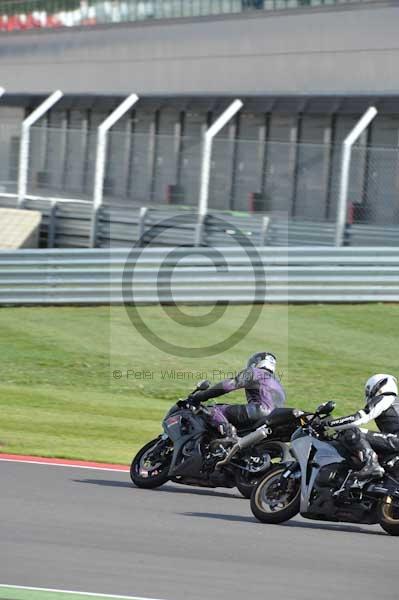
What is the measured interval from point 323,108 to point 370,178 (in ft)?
23.9

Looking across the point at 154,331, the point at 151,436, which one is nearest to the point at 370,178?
the point at 154,331

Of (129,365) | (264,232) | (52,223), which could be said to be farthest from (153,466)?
(52,223)

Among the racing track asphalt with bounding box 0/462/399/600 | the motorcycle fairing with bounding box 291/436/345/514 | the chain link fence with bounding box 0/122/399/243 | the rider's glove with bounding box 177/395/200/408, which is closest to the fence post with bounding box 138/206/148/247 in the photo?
the chain link fence with bounding box 0/122/399/243

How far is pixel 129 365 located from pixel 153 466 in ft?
22.6

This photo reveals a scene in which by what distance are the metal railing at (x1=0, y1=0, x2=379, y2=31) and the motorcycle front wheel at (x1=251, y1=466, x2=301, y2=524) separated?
67.4 feet

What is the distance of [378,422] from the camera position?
31.8ft

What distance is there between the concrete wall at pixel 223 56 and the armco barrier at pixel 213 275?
734cm

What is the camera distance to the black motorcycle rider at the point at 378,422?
9.46 meters

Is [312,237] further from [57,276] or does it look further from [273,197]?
[57,276]

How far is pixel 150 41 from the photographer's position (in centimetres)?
3509

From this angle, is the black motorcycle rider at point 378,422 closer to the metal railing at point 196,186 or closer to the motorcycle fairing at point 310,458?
the motorcycle fairing at point 310,458

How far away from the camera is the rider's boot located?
938 centimetres

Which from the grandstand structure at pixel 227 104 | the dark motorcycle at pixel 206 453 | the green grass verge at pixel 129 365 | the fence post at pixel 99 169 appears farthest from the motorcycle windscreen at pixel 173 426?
the fence post at pixel 99 169

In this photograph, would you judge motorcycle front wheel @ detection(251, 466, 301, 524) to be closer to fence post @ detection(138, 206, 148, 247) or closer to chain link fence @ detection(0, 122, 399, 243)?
chain link fence @ detection(0, 122, 399, 243)
